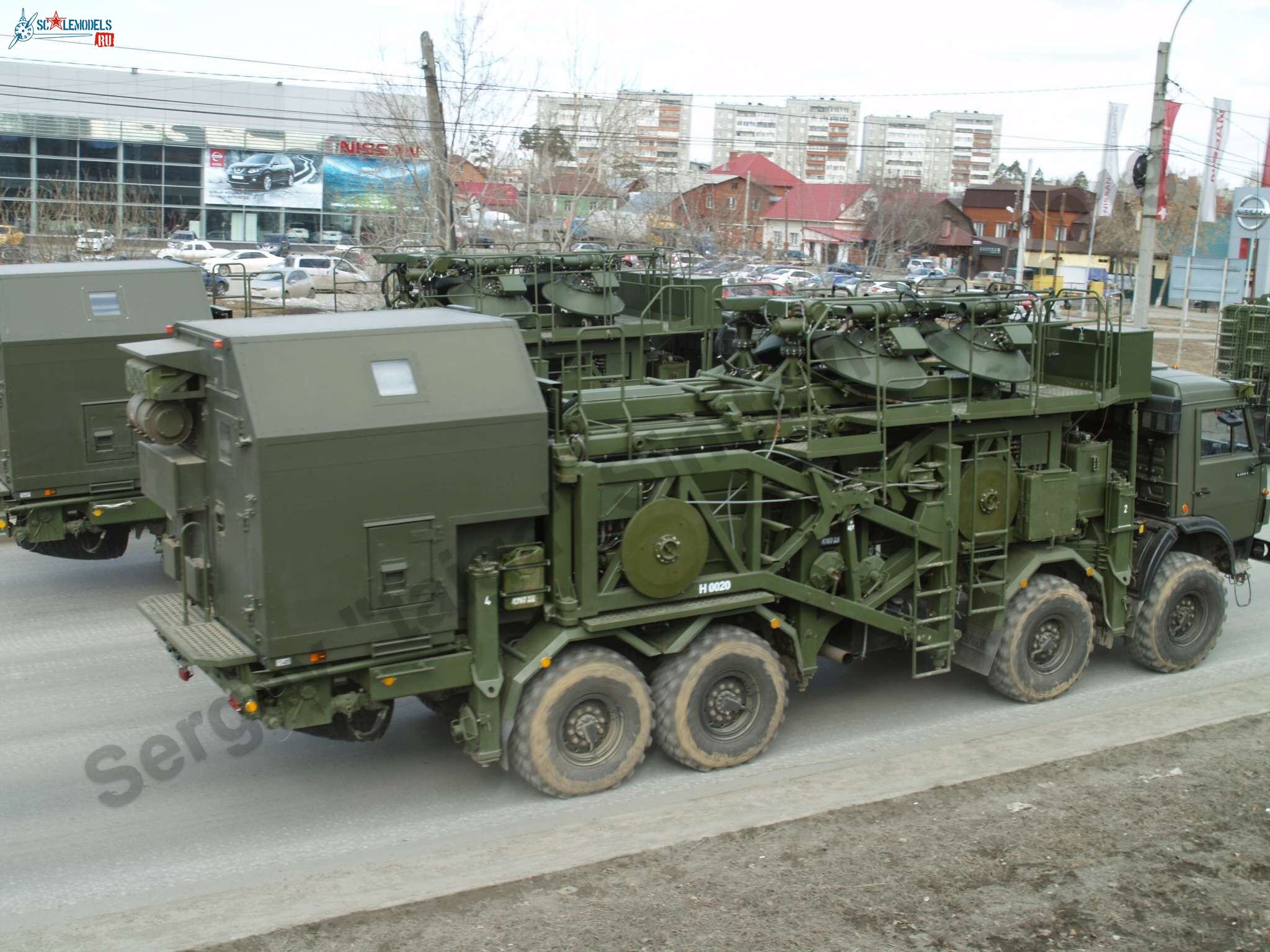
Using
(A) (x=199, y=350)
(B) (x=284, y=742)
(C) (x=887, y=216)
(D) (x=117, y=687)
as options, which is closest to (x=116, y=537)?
(D) (x=117, y=687)

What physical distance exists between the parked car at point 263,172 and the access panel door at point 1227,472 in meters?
58.7

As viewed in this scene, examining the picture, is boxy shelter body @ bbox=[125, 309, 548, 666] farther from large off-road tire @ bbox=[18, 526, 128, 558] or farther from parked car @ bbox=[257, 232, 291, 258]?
parked car @ bbox=[257, 232, 291, 258]

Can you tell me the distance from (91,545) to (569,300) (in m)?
6.82

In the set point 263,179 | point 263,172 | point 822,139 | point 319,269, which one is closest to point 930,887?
point 319,269

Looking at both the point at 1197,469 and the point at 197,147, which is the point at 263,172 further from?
the point at 1197,469

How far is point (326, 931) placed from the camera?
7.03 meters

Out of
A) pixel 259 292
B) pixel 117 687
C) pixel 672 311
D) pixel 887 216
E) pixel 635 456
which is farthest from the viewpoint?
pixel 887 216

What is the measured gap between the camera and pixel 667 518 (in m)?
8.85

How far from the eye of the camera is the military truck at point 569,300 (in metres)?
17.0

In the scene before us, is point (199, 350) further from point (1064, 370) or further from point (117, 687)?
point (1064, 370)

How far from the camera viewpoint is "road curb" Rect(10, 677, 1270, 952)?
715 cm

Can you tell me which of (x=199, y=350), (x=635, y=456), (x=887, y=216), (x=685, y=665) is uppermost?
(x=887, y=216)

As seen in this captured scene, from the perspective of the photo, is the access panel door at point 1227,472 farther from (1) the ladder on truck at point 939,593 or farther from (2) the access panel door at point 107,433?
(2) the access panel door at point 107,433

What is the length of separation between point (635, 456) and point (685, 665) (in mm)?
1536
